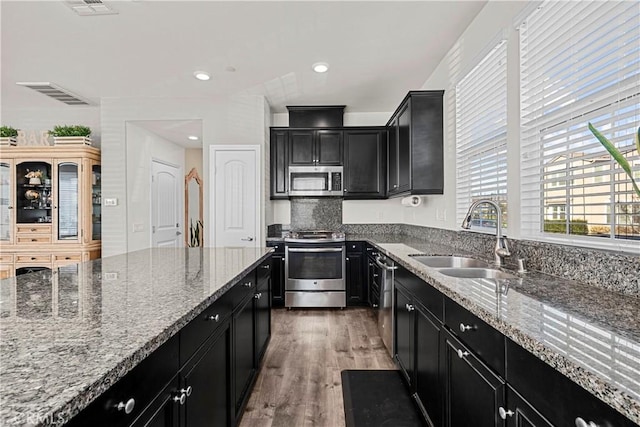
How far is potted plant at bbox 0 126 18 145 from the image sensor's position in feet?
14.2

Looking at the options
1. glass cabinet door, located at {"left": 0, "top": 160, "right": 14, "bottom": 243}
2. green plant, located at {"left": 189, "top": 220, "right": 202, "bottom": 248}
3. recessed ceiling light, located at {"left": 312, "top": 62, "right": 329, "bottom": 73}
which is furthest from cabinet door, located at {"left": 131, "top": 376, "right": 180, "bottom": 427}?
green plant, located at {"left": 189, "top": 220, "right": 202, "bottom": 248}

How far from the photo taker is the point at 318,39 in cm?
285

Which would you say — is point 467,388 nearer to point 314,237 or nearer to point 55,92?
point 314,237

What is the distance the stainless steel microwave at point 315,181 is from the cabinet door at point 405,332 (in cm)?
219

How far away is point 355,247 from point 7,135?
4.70 metres

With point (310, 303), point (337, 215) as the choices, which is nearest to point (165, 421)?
point (310, 303)

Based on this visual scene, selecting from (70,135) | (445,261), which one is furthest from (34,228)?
(445,261)

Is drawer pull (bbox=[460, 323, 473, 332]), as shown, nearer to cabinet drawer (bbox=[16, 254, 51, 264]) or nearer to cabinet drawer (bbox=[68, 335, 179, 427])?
cabinet drawer (bbox=[68, 335, 179, 427])

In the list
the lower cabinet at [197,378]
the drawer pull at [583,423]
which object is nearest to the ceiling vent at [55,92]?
the lower cabinet at [197,378]

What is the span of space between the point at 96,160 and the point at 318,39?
343 centimetres

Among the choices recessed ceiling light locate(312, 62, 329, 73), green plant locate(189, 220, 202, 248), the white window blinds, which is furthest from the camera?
green plant locate(189, 220, 202, 248)

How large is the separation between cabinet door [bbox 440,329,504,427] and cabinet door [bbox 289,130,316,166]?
333cm

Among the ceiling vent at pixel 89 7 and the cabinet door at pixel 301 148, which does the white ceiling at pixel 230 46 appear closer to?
the ceiling vent at pixel 89 7

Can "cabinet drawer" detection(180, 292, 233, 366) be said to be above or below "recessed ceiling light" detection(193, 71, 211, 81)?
below
